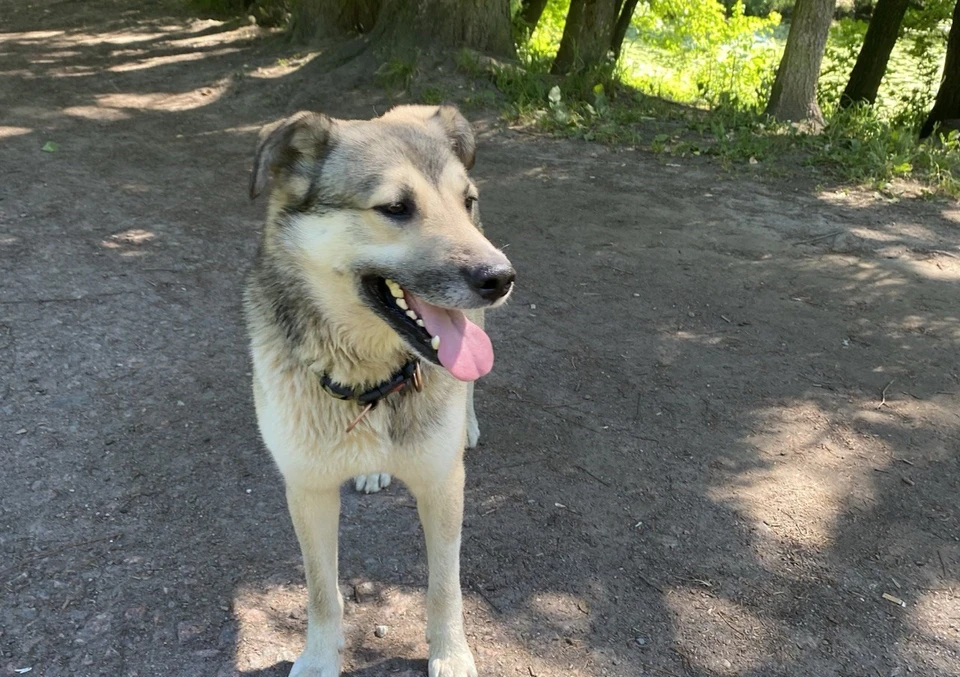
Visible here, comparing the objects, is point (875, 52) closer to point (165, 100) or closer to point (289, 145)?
point (165, 100)

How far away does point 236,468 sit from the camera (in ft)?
13.1

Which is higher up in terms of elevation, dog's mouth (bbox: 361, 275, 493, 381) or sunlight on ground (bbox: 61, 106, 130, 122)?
dog's mouth (bbox: 361, 275, 493, 381)

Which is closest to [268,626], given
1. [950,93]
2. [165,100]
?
[165,100]

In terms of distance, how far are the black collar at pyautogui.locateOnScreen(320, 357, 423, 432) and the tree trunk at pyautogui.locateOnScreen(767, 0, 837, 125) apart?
874 centimetres

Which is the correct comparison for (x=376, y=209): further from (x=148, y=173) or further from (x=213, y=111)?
(x=213, y=111)

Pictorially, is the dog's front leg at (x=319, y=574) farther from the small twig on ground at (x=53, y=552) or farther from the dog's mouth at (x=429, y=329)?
the small twig on ground at (x=53, y=552)

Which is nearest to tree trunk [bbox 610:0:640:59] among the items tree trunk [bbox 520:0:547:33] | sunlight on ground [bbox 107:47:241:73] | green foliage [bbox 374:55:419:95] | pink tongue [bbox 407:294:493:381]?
tree trunk [bbox 520:0:547:33]

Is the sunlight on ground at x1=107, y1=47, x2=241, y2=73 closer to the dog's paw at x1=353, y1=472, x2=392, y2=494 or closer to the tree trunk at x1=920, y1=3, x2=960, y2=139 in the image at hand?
the dog's paw at x1=353, y1=472, x2=392, y2=494

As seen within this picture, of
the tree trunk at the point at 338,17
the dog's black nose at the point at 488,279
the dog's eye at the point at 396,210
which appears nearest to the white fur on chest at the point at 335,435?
the dog's black nose at the point at 488,279

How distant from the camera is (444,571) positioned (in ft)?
9.51

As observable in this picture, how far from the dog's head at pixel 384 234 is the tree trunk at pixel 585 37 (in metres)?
8.68

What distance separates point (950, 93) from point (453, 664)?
11.5 meters

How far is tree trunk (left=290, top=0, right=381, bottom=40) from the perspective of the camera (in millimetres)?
12000

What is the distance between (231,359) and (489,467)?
192 centimetres
